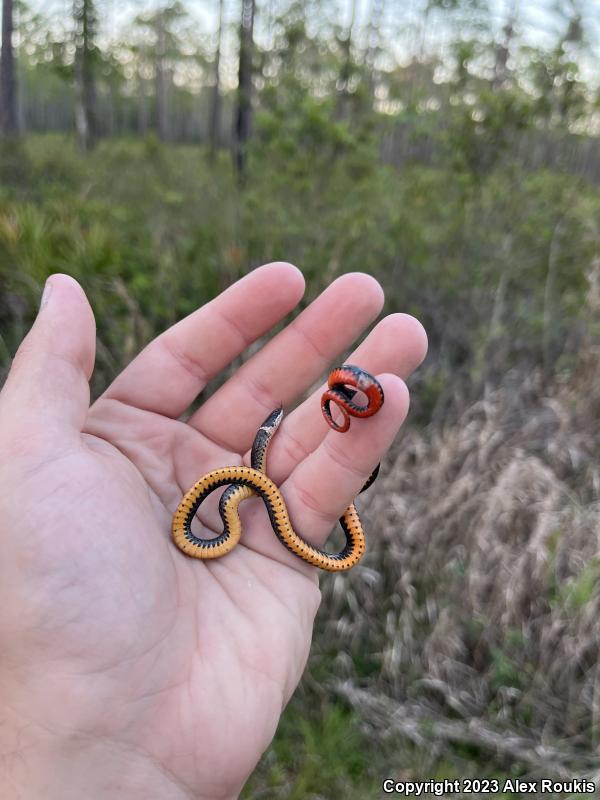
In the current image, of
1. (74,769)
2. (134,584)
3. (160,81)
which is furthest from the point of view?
(160,81)

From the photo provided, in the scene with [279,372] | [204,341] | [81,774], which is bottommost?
[81,774]

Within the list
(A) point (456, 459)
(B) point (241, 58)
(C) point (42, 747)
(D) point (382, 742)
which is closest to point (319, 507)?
(C) point (42, 747)

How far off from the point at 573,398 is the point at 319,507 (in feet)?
10.6

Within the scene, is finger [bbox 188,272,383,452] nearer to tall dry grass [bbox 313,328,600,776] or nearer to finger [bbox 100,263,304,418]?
finger [bbox 100,263,304,418]

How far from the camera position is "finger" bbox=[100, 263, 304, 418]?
10.7 feet

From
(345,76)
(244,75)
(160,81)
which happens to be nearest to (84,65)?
(244,75)

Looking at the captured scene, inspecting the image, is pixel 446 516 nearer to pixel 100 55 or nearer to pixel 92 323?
Answer: pixel 92 323

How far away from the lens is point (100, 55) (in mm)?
17578

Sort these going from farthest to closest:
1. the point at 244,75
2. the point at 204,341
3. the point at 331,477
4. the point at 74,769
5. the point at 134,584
A: the point at 244,75 → the point at 204,341 → the point at 331,477 → the point at 134,584 → the point at 74,769

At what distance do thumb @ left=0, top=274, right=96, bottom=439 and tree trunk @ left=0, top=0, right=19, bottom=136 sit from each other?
7063 millimetres

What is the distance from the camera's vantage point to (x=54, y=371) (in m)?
2.46

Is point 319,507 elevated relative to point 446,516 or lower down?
elevated

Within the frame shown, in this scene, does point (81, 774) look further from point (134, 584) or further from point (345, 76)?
point (345, 76)

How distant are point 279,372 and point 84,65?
18826 mm
